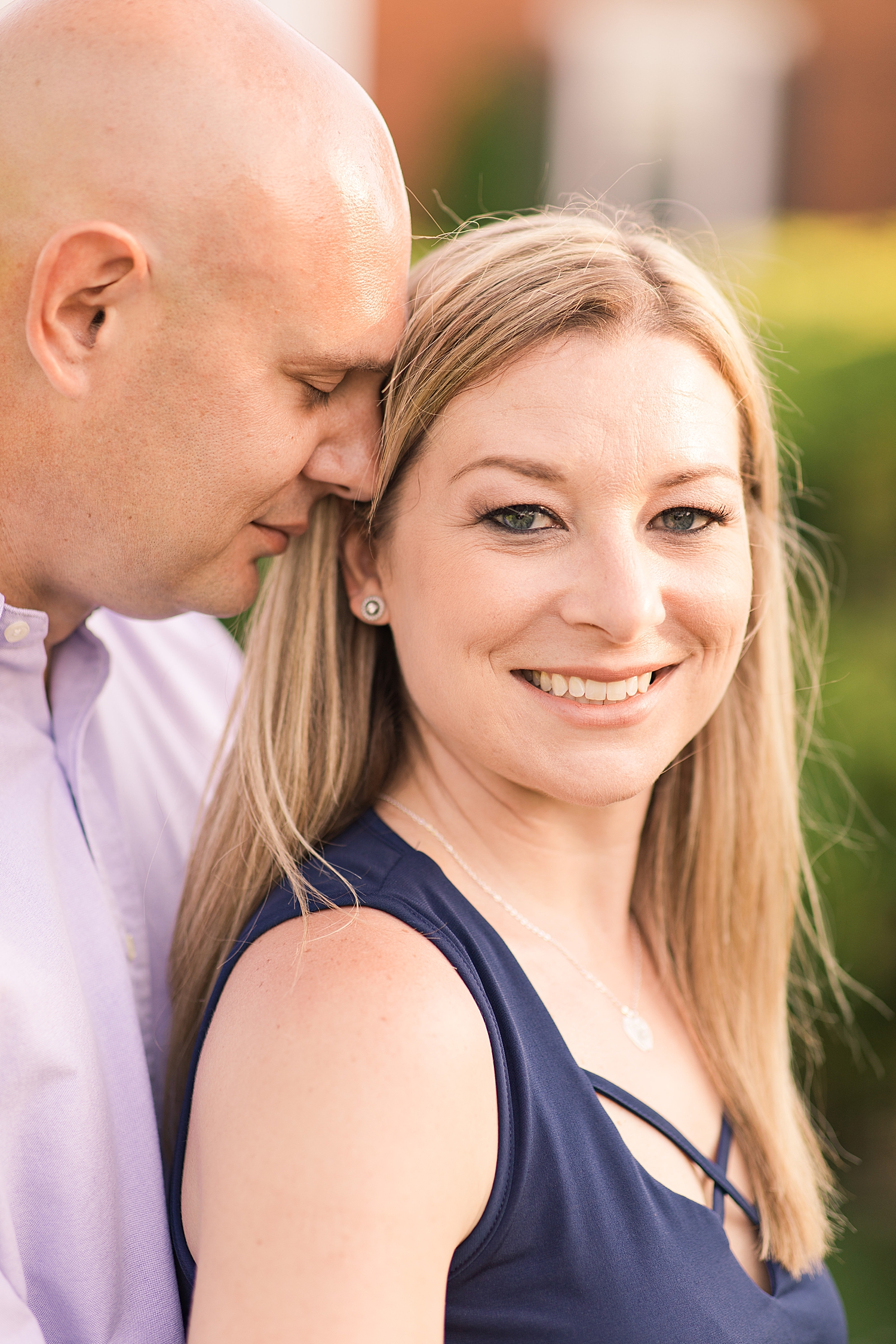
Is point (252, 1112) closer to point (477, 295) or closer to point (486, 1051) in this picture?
point (486, 1051)

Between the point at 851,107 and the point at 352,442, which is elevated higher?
the point at 352,442

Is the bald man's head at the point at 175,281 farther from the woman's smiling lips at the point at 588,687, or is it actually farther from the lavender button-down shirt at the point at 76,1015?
the woman's smiling lips at the point at 588,687

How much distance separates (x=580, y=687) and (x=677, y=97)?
14081mm

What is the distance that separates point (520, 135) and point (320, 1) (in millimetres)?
2547

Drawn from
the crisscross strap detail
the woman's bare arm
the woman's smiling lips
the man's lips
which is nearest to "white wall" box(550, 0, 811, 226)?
the man's lips

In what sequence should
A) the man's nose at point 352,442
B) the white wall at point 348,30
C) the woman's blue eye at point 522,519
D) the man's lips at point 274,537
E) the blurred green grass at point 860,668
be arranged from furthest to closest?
the white wall at point 348,30, the blurred green grass at point 860,668, the man's lips at point 274,537, the man's nose at point 352,442, the woman's blue eye at point 522,519

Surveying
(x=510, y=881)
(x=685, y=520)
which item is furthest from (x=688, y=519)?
(x=510, y=881)

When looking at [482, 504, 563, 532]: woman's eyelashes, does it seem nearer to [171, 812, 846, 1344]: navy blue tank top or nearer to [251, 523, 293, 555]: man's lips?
[251, 523, 293, 555]: man's lips

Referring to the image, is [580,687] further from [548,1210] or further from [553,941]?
[548,1210]

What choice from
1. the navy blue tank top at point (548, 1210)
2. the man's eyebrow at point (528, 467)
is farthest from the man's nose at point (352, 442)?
the navy blue tank top at point (548, 1210)

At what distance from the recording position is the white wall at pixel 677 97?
13672mm

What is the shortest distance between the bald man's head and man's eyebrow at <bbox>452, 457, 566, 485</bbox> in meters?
0.27

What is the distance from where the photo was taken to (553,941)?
2.20 m

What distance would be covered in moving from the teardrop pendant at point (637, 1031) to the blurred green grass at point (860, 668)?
5.98ft
